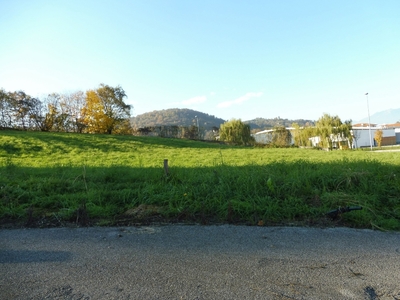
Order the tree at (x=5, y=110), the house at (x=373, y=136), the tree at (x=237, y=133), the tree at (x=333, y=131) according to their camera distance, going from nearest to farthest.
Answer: the tree at (x=5, y=110) < the tree at (x=333, y=131) < the tree at (x=237, y=133) < the house at (x=373, y=136)

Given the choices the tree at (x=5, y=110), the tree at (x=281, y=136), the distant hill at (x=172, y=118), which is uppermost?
the distant hill at (x=172, y=118)

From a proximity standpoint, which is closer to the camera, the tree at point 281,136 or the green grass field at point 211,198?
the green grass field at point 211,198

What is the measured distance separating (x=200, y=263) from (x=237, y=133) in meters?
41.8

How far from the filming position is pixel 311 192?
489cm

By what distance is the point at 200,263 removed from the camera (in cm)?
258

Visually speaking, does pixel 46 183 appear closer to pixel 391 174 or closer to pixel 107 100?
pixel 391 174

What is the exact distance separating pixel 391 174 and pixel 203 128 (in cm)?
3892

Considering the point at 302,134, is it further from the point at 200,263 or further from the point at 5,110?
the point at 200,263

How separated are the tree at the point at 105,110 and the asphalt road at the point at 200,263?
33944 mm

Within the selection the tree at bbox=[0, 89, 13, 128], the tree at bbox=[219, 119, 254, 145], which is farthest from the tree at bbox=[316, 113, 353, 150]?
the tree at bbox=[0, 89, 13, 128]

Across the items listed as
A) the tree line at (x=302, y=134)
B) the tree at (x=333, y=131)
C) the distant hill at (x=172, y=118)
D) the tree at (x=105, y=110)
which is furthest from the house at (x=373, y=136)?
the tree at (x=105, y=110)

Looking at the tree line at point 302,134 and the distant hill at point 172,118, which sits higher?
the distant hill at point 172,118

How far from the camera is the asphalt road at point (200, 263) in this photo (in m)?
2.17

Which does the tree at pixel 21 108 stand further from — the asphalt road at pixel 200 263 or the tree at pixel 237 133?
the asphalt road at pixel 200 263
